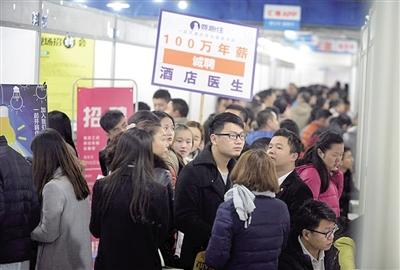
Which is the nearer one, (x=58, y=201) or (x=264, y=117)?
(x=58, y=201)

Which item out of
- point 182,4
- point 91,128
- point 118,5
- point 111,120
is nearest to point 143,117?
point 111,120

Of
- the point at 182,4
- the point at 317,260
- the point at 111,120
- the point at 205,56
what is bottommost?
the point at 317,260

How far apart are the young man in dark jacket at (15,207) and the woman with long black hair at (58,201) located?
0.08 m

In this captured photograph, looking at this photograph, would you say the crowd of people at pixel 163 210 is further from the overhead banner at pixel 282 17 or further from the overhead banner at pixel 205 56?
the overhead banner at pixel 282 17

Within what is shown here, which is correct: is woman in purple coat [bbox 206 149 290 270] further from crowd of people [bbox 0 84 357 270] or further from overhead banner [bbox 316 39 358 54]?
overhead banner [bbox 316 39 358 54]

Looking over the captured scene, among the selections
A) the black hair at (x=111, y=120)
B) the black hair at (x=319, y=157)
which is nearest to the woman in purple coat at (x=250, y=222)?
the black hair at (x=319, y=157)

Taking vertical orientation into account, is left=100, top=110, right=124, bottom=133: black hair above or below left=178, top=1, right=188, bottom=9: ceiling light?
below

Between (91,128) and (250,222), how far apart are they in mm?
3556

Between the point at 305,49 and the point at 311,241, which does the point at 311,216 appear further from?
the point at 305,49

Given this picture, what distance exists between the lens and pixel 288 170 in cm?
557

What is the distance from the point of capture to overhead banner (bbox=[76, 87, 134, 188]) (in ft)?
24.6

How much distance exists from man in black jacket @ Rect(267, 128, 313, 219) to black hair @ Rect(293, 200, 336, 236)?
129 millimetres

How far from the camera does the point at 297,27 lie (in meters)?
18.3

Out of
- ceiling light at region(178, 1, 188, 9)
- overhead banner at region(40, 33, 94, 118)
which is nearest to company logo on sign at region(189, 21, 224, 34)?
overhead banner at region(40, 33, 94, 118)
